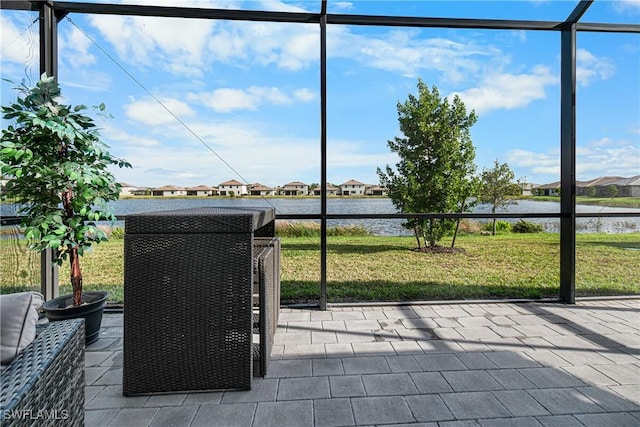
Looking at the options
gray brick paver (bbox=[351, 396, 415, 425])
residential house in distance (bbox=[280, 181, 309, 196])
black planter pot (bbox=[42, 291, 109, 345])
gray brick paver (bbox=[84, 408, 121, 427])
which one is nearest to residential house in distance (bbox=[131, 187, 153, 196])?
black planter pot (bbox=[42, 291, 109, 345])

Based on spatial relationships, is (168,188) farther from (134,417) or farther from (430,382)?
(430,382)

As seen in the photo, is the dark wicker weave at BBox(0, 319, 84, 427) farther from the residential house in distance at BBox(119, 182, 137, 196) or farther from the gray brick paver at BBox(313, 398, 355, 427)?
the residential house in distance at BBox(119, 182, 137, 196)

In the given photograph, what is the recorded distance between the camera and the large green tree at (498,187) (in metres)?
4.21

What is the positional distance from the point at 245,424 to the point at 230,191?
100.0 inches

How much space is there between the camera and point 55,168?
2350 mm

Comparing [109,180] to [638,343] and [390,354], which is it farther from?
[638,343]

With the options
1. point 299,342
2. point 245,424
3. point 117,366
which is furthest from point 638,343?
point 117,366

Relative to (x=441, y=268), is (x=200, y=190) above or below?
above

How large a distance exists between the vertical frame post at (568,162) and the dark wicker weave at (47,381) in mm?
4171

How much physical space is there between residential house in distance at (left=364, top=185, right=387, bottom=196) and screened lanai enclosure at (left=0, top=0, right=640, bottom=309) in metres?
0.11

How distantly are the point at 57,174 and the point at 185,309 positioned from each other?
1.46m

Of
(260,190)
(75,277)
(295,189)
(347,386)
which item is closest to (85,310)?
(75,277)

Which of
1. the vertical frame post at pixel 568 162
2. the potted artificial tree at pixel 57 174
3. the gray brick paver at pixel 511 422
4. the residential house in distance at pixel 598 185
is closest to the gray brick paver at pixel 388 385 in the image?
the gray brick paver at pixel 511 422

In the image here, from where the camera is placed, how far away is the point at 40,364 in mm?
996
